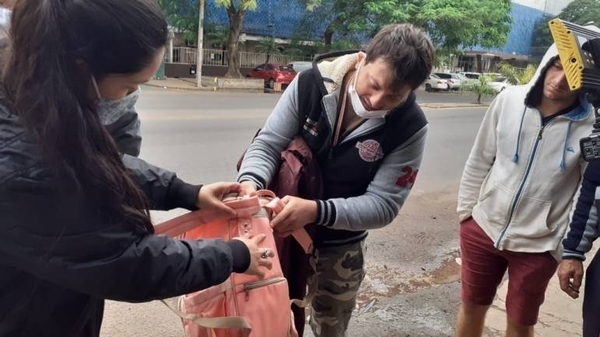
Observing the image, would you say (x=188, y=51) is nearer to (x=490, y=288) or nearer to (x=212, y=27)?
(x=212, y=27)

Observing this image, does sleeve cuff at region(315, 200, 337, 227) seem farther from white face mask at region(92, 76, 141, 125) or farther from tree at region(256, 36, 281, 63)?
tree at region(256, 36, 281, 63)

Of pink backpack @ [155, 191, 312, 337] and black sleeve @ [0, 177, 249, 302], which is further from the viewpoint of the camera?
pink backpack @ [155, 191, 312, 337]

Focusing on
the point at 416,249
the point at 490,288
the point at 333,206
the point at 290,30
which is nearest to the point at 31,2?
the point at 333,206

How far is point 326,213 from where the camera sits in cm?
170

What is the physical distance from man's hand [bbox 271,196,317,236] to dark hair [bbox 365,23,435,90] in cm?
49

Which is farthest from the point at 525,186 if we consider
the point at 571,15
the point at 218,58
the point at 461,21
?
the point at 571,15

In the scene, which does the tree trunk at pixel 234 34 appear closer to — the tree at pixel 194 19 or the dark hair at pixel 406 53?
the tree at pixel 194 19

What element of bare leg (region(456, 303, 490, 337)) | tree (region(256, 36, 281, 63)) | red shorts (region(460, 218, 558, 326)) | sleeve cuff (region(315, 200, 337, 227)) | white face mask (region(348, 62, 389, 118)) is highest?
tree (region(256, 36, 281, 63))

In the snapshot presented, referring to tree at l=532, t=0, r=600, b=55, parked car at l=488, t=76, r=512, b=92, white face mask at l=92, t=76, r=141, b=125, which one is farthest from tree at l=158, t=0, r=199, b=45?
tree at l=532, t=0, r=600, b=55

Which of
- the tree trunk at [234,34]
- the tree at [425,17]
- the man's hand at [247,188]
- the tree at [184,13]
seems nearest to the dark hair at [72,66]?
the man's hand at [247,188]

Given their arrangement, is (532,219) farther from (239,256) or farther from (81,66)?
(81,66)

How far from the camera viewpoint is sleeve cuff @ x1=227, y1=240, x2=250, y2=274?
125 cm

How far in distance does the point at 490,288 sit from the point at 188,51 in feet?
75.0

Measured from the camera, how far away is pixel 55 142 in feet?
3.04
